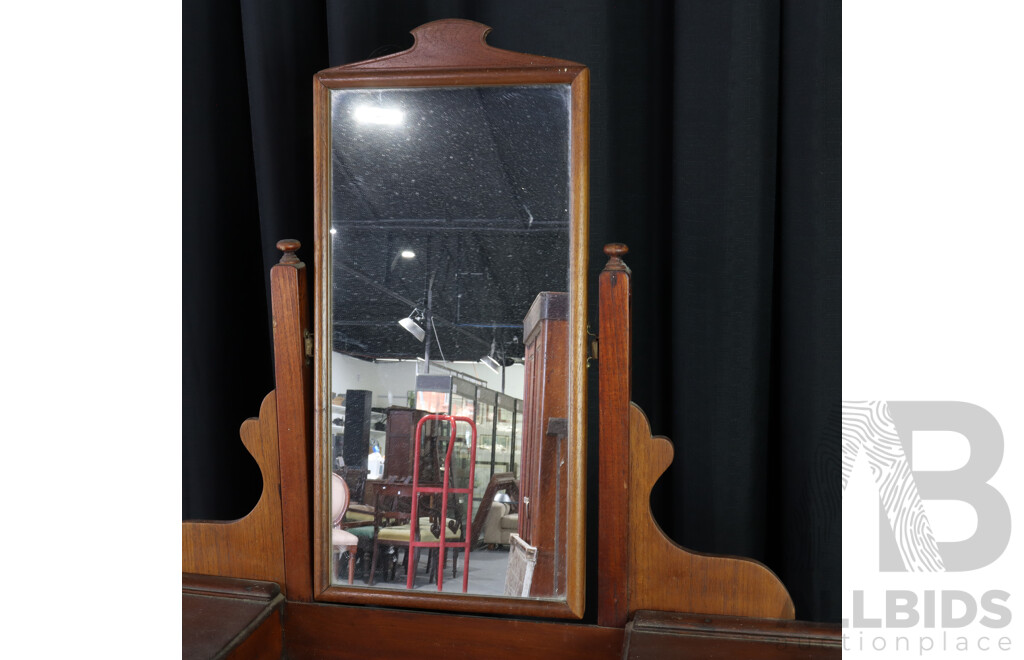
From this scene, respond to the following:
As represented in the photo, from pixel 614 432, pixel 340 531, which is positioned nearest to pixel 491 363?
pixel 614 432

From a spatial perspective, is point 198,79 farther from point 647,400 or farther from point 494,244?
point 647,400

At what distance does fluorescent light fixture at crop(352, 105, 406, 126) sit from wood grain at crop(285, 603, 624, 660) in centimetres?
58

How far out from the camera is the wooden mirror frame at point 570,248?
94 centimetres

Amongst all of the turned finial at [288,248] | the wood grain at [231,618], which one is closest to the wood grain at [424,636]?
the wood grain at [231,618]

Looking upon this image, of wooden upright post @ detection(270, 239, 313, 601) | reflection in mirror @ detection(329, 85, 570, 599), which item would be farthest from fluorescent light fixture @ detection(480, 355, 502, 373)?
wooden upright post @ detection(270, 239, 313, 601)

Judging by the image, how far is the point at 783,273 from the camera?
1.12 m

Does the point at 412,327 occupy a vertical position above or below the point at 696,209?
below

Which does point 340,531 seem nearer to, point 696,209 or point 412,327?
point 412,327

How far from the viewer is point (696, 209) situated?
112 centimetres

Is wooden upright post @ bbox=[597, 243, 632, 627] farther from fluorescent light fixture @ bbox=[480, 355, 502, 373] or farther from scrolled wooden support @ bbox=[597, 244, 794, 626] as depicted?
fluorescent light fixture @ bbox=[480, 355, 502, 373]

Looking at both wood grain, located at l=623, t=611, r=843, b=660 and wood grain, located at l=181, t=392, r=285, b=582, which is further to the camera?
wood grain, located at l=181, t=392, r=285, b=582

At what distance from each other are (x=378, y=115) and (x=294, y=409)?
360 mm

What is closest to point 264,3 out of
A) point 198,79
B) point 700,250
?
point 198,79

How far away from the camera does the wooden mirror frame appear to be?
938mm
